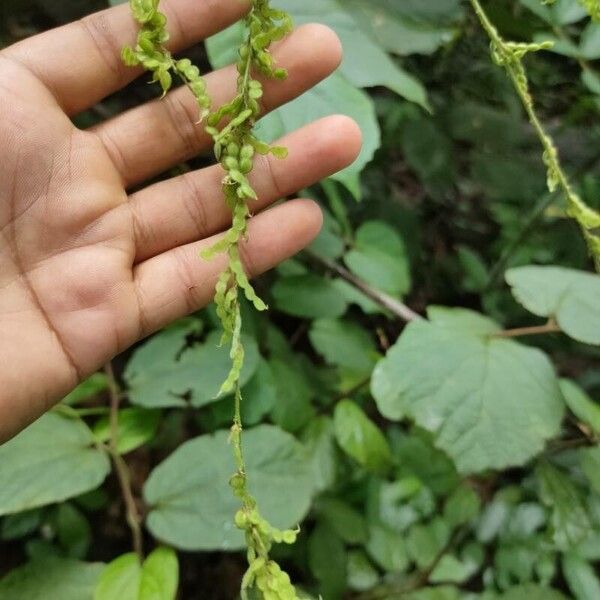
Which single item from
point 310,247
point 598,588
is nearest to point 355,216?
point 310,247

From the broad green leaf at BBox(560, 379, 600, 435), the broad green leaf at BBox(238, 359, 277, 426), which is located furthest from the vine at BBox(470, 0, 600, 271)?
the broad green leaf at BBox(238, 359, 277, 426)

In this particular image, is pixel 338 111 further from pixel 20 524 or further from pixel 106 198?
pixel 20 524

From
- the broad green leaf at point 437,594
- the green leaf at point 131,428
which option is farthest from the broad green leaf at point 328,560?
the green leaf at point 131,428

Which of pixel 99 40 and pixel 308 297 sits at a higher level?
pixel 99 40

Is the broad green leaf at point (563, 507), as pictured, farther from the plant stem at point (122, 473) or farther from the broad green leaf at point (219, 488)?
the plant stem at point (122, 473)

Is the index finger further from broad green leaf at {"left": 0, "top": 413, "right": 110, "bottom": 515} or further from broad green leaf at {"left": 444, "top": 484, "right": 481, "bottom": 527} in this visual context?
broad green leaf at {"left": 444, "top": 484, "right": 481, "bottom": 527}

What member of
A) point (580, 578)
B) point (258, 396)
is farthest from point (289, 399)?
point (580, 578)
